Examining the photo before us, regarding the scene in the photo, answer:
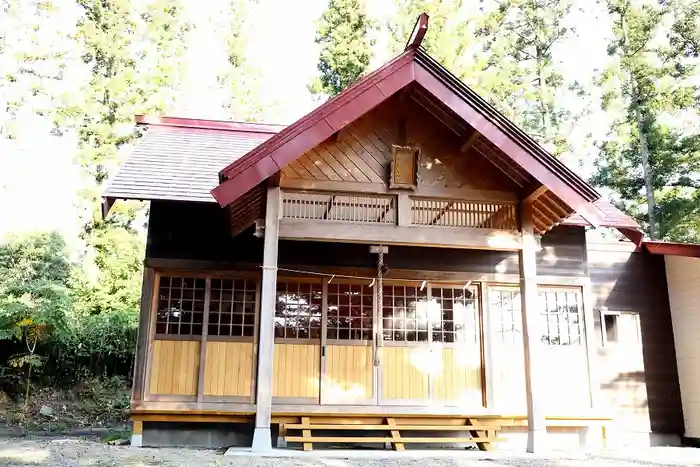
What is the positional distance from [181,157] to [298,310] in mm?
3083

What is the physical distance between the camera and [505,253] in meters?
8.88

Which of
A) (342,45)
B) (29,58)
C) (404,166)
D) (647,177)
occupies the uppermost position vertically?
(342,45)

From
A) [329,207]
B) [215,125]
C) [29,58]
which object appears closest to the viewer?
[329,207]

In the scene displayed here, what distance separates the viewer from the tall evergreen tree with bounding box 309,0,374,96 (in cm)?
1989

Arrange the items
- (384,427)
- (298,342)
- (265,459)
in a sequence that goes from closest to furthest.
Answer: (265,459) < (384,427) < (298,342)

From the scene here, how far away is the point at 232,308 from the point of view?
8.07m

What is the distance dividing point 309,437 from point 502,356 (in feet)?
10.2

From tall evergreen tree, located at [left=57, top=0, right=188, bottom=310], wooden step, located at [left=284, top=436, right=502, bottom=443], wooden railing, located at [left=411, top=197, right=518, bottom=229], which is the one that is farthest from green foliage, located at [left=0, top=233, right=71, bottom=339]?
wooden railing, located at [left=411, top=197, right=518, bottom=229]

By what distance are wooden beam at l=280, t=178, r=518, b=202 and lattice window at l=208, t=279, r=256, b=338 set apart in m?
2.01

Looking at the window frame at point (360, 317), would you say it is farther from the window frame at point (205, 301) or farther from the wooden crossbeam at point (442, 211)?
the wooden crossbeam at point (442, 211)

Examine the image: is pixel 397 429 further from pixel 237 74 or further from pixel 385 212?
pixel 237 74

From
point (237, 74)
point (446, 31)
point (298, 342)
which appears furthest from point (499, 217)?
point (237, 74)

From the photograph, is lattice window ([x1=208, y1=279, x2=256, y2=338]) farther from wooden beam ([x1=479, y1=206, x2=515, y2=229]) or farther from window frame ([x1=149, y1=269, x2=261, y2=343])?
wooden beam ([x1=479, y1=206, x2=515, y2=229])

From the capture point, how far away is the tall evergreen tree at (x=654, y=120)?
16984 mm
